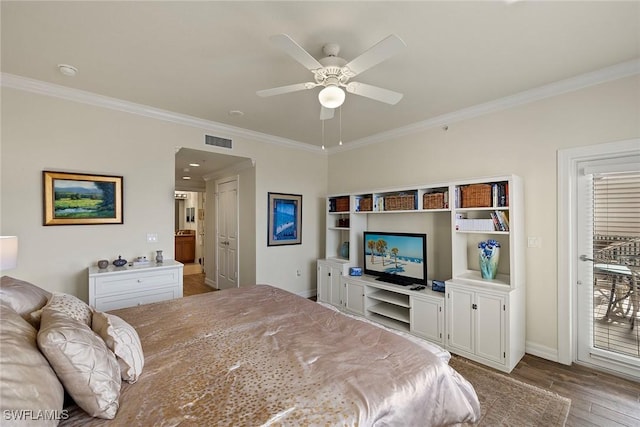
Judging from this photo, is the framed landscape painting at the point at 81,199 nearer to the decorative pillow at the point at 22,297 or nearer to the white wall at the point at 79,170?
the white wall at the point at 79,170

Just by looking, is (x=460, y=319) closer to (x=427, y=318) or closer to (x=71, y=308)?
(x=427, y=318)

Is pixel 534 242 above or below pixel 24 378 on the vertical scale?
above

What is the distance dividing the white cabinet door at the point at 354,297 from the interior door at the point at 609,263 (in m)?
2.25

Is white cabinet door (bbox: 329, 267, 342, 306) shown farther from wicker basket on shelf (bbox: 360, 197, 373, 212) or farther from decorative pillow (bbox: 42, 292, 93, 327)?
decorative pillow (bbox: 42, 292, 93, 327)

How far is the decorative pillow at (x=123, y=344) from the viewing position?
126 cm

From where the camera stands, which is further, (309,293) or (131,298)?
(309,293)

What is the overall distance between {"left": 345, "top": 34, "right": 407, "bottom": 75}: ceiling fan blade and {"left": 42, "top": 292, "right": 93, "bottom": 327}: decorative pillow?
2.11 meters

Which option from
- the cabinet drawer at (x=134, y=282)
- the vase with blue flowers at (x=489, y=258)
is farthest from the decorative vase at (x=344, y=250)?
the cabinet drawer at (x=134, y=282)

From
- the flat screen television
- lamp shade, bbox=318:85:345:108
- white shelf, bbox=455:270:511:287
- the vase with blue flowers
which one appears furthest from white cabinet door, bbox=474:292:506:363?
lamp shade, bbox=318:85:345:108

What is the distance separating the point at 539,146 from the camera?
2887 mm

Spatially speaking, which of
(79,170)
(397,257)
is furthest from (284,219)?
(79,170)

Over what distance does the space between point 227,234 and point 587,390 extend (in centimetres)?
518

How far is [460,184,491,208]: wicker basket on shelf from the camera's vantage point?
289 cm

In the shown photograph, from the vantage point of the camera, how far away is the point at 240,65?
2451 millimetres
